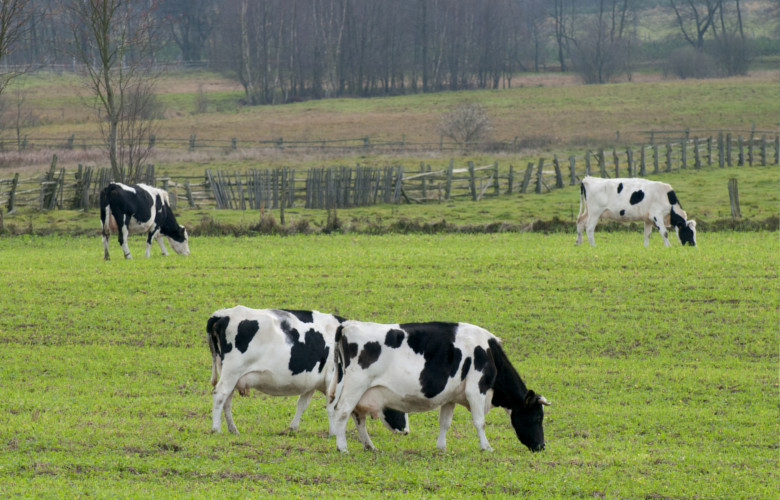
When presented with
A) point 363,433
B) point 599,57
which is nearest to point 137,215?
point 363,433

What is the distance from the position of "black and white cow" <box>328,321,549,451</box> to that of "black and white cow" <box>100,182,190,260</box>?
1471 centimetres

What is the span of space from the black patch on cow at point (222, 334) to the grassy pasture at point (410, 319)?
2.98 feet

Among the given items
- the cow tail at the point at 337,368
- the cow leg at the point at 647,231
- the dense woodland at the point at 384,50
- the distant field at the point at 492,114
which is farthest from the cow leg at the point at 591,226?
the dense woodland at the point at 384,50

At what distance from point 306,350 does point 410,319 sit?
6.61 metres

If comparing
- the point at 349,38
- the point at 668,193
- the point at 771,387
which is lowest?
the point at 771,387

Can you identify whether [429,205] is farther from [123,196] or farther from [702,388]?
[702,388]

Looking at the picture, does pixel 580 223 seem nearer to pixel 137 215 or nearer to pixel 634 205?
pixel 634 205

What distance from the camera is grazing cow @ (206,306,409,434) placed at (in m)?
9.82

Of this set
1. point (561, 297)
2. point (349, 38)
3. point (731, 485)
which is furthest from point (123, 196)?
point (349, 38)

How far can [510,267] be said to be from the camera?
2075cm

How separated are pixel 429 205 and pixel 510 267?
→ 1486 centimetres

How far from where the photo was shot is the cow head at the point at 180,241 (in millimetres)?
23547

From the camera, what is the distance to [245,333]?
9867 millimetres

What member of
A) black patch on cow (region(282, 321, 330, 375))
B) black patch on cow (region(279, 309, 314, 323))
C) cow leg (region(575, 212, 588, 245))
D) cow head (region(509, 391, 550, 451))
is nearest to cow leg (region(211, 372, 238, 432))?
black patch on cow (region(282, 321, 330, 375))
